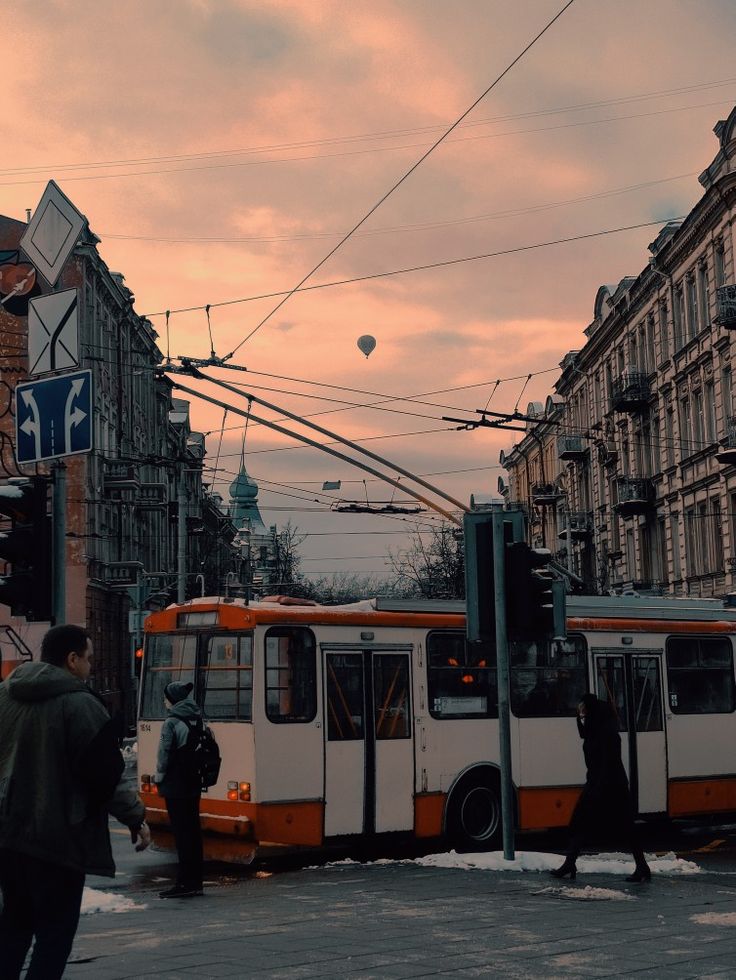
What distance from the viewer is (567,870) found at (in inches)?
484

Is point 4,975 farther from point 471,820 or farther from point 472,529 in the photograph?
point 471,820

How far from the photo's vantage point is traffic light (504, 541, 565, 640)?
43.3 ft

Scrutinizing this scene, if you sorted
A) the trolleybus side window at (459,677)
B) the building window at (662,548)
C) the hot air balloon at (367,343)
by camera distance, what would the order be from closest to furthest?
the trolleybus side window at (459,677)
the hot air balloon at (367,343)
the building window at (662,548)

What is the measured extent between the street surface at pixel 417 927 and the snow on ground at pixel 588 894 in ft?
0.05

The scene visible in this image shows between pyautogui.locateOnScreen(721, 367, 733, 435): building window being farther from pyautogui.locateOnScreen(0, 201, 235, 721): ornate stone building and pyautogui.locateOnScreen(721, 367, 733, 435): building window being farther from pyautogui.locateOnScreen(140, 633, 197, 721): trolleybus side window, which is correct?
pyautogui.locateOnScreen(140, 633, 197, 721): trolleybus side window

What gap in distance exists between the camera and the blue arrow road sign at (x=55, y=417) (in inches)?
392

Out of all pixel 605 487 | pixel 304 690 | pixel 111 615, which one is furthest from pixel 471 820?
pixel 605 487

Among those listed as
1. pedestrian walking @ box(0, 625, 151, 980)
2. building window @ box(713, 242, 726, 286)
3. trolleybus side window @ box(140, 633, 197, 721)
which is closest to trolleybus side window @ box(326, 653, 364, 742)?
trolleybus side window @ box(140, 633, 197, 721)

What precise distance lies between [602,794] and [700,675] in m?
6.66

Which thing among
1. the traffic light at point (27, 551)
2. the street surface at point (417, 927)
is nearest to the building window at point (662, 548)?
the street surface at point (417, 927)

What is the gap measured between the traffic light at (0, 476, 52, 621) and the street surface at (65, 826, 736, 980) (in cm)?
227

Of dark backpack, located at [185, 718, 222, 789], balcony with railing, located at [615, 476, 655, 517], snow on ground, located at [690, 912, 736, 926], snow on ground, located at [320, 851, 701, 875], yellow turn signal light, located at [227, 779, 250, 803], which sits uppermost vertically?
balcony with railing, located at [615, 476, 655, 517]

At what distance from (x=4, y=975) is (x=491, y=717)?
36.3 feet

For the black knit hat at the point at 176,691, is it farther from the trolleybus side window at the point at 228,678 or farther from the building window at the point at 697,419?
the building window at the point at 697,419
